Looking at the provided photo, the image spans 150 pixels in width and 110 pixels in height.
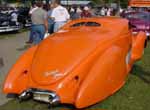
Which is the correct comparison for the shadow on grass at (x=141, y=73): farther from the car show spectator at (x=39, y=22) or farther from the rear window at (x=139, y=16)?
the rear window at (x=139, y=16)

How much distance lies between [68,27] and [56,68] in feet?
8.17

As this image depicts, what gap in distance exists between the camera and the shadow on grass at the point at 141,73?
32.2 ft

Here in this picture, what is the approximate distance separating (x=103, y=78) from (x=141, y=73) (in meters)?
3.46

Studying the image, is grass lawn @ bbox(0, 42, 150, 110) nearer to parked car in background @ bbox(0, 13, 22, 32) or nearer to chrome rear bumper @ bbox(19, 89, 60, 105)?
chrome rear bumper @ bbox(19, 89, 60, 105)

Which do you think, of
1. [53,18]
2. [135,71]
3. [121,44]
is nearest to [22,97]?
[121,44]

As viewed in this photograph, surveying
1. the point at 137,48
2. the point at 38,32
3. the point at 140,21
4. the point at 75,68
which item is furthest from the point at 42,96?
the point at 140,21

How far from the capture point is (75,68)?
7.43 metres

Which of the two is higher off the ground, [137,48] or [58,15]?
[58,15]

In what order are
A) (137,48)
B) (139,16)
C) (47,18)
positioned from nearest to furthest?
(137,48) < (47,18) < (139,16)

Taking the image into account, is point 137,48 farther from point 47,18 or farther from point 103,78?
point 47,18

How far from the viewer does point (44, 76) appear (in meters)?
7.40

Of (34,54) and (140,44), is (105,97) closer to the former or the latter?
(34,54)

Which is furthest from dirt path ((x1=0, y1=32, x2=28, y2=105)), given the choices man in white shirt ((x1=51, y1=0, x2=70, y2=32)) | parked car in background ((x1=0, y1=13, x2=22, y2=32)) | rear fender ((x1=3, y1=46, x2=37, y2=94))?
parked car in background ((x1=0, y1=13, x2=22, y2=32))

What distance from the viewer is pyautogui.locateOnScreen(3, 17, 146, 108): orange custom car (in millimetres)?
7156
